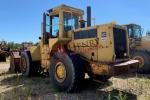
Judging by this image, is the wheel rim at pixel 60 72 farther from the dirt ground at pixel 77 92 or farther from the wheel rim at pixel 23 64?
the wheel rim at pixel 23 64

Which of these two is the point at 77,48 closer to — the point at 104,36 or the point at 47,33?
the point at 104,36

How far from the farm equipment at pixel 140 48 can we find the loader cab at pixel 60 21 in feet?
17.0

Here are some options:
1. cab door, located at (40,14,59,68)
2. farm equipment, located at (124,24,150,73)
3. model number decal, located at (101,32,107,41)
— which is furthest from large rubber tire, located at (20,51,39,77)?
farm equipment, located at (124,24,150,73)

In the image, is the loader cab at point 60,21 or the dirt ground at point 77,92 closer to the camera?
the dirt ground at point 77,92

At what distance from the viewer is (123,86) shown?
9609 mm

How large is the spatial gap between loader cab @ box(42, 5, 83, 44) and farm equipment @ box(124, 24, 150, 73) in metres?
5.17

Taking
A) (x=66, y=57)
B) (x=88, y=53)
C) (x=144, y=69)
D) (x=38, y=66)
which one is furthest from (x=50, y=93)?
(x=144, y=69)

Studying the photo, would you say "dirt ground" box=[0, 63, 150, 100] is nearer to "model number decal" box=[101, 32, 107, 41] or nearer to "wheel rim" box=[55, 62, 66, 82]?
"wheel rim" box=[55, 62, 66, 82]

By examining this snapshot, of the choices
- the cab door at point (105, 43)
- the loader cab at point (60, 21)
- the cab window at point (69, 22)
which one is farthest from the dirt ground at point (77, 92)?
the cab window at point (69, 22)

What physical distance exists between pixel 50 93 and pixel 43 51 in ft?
7.94

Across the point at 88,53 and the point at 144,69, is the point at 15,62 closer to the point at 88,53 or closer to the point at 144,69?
the point at 88,53

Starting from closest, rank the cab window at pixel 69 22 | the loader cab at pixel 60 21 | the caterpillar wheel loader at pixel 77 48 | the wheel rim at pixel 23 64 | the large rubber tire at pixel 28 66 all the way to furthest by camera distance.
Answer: the caterpillar wheel loader at pixel 77 48 < the loader cab at pixel 60 21 < the cab window at pixel 69 22 < the large rubber tire at pixel 28 66 < the wheel rim at pixel 23 64

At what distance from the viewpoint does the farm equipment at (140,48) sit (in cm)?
1373

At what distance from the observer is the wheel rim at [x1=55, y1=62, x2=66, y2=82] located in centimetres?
845
